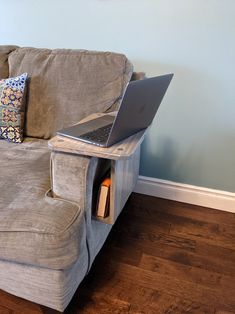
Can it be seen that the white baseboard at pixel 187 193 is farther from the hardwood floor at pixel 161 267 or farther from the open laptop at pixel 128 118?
the open laptop at pixel 128 118

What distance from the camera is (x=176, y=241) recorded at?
1.44 metres

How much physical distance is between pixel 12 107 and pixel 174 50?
928 mm

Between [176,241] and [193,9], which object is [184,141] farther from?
[193,9]

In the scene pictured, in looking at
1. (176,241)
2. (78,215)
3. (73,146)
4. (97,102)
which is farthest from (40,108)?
(176,241)

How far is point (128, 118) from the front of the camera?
0.90 m

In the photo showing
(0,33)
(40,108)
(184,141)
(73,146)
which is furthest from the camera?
(0,33)

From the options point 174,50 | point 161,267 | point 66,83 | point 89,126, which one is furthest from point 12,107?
point 161,267

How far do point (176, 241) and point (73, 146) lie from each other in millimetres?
882

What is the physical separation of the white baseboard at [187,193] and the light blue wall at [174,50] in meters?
0.04

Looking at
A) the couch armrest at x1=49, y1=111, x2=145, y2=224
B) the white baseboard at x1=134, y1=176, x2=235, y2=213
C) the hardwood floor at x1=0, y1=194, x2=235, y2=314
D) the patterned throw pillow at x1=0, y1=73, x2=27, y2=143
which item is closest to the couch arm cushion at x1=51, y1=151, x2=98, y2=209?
the couch armrest at x1=49, y1=111, x2=145, y2=224

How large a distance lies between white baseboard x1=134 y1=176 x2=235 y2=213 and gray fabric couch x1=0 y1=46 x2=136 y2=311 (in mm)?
668

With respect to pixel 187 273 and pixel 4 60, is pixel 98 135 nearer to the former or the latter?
pixel 187 273

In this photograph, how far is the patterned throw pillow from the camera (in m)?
1.33

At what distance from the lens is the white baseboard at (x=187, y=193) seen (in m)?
1.65
